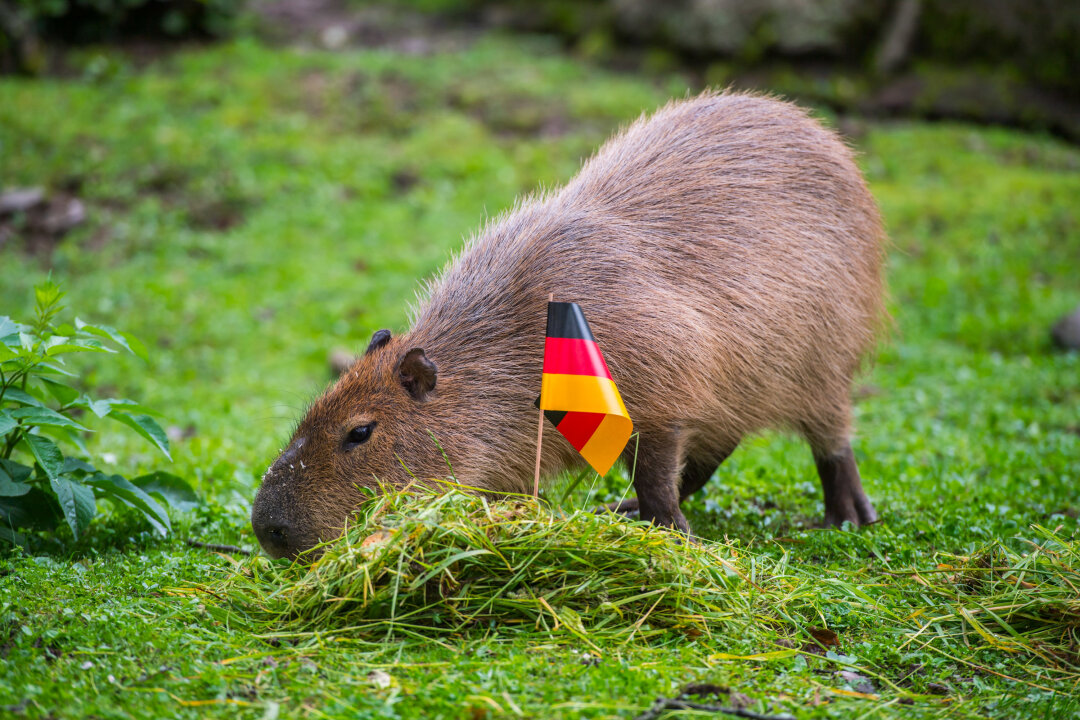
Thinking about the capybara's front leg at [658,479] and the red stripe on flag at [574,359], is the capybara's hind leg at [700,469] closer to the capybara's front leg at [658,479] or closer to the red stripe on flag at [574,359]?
the capybara's front leg at [658,479]

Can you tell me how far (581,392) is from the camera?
3355 millimetres

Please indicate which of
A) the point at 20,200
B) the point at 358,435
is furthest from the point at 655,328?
the point at 20,200

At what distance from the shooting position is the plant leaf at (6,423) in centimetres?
337

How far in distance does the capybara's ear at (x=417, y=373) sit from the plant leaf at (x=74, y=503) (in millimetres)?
1203

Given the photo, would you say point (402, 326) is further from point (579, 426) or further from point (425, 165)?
point (579, 426)

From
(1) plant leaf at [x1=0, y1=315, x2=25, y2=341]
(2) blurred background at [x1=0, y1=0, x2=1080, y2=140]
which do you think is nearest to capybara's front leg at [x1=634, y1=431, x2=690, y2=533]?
(1) plant leaf at [x1=0, y1=315, x2=25, y2=341]

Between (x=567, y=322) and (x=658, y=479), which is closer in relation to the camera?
(x=567, y=322)

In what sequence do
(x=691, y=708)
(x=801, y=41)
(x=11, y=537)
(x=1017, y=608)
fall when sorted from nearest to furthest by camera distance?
(x=691, y=708), (x=1017, y=608), (x=11, y=537), (x=801, y=41)

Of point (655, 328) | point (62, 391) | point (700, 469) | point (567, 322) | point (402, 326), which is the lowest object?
point (402, 326)

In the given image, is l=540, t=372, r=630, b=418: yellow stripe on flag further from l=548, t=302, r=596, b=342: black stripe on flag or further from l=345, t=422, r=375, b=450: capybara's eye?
l=345, t=422, r=375, b=450: capybara's eye

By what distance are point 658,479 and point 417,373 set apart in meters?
1.02

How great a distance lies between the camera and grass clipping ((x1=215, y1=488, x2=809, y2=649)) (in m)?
3.06

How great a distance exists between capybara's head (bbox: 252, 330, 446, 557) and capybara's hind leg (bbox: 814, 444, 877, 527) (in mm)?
1952

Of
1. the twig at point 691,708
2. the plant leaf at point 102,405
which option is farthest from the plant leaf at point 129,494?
the twig at point 691,708
